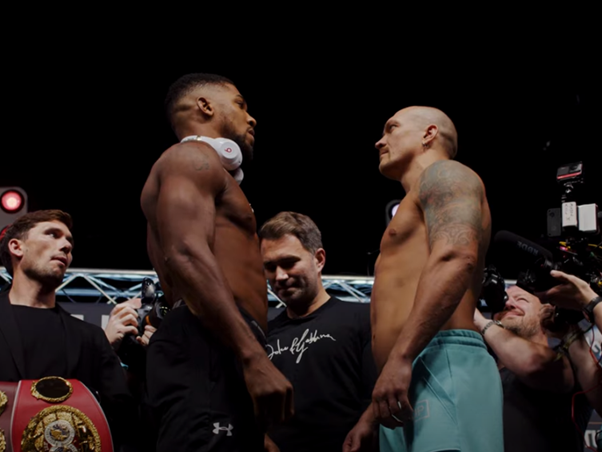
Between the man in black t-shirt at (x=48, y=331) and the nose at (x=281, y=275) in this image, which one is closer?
the man in black t-shirt at (x=48, y=331)

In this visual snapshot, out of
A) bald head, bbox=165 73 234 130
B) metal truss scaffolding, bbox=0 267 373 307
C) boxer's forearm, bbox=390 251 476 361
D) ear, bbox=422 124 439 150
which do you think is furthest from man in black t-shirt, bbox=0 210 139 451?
ear, bbox=422 124 439 150

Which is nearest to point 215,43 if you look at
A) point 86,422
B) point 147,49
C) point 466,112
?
point 147,49

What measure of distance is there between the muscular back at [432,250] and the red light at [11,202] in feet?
10.9

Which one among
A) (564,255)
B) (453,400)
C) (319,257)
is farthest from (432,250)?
(319,257)

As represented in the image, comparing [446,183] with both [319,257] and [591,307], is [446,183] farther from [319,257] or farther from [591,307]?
[319,257]

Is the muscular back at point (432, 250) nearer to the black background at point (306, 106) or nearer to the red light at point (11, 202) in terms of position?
the red light at point (11, 202)

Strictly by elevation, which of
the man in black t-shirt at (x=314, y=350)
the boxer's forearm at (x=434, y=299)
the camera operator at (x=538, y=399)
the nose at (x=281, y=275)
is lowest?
the camera operator at (x=538, y=399)

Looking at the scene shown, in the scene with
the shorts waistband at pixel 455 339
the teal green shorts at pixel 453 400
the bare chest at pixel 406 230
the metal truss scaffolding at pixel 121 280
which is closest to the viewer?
the teal green shorts at pixel 453 400

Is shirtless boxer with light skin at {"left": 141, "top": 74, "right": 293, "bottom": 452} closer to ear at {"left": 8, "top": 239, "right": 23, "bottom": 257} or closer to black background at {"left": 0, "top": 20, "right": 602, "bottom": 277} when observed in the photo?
ear at {"left": 8, "top": 239, "right": 23, "bottom": 257}

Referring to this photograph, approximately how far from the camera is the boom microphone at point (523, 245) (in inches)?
121

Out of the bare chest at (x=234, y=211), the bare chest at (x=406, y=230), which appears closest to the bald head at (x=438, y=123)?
the bare chest at (x=406, y=230)

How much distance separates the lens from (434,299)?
2035mm

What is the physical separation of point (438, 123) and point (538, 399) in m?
1.32

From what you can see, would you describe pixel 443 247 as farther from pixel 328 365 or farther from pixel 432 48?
pixel 432 48
